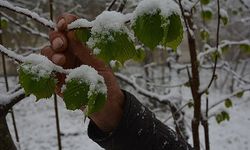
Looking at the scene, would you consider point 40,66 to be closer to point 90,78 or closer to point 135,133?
point 90,78

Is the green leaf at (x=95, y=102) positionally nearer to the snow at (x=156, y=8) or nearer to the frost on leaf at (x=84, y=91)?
the frost on leaf at (x=84, y=91)

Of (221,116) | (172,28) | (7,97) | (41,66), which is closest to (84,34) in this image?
(41,66)

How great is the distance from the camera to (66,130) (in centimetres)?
840

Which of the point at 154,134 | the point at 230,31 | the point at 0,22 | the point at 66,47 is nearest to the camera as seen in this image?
the point at 66,47

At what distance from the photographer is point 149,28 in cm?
73

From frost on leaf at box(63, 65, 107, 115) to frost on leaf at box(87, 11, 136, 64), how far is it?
2.6 inches

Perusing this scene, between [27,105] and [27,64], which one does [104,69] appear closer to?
[27,64]

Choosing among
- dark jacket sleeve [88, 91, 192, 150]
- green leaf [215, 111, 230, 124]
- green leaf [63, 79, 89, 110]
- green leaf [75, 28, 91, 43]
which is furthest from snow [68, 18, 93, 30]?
green leaf [215, 111, 230, 124]

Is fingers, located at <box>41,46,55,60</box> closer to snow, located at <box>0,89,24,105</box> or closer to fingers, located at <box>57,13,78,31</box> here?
fingers, located at <box>57,13,78,31</box>

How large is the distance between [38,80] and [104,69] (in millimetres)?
458

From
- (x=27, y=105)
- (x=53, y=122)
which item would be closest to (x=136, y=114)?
(x=53, y=122)

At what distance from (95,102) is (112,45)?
0.13 m

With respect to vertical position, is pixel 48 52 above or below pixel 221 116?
above

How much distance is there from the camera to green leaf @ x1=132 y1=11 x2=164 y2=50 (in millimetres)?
731
